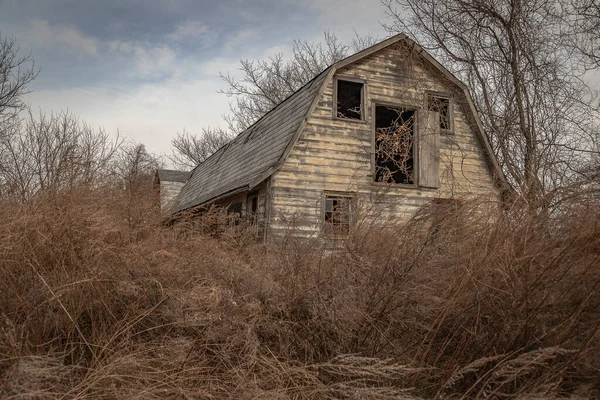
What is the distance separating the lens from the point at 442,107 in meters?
12.6

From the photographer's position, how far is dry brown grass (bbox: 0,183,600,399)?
11.6 feet

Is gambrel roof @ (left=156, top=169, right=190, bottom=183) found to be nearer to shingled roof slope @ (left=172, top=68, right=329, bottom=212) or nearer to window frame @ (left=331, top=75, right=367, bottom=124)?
shingled roof slope @ (left=172, top=68, right=329, bottom=212)

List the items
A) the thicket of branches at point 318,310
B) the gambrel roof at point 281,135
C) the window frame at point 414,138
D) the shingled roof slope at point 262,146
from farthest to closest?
the window frame at point 414,138, the shingled roof slope at point 262,146, the gambrel roof at point 281,135, the thicket of branches at point 318,310

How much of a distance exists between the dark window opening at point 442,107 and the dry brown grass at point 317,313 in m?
8.41

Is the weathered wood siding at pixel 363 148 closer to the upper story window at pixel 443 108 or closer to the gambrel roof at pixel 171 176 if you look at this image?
the upper story window at pixel 443 108

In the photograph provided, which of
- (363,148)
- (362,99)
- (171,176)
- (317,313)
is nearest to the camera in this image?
(317,313)

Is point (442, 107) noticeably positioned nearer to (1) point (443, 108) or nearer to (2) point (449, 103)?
(1) point (443, 108)

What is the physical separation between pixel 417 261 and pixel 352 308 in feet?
2.19

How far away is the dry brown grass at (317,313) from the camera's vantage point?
139 inches

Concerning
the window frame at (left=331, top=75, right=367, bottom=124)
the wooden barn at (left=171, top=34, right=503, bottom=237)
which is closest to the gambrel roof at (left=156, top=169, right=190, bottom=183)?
the wooden barn at (left=171, top=34, right=503, bottom=237)

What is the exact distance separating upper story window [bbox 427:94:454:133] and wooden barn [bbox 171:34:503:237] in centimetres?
3

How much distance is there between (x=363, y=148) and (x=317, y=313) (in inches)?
326

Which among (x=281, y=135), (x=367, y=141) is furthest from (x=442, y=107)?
(x=281, y=135)

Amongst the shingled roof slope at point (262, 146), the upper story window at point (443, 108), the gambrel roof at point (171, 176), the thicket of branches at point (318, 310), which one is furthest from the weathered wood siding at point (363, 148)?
the gambrel roof at point (171, 176)
